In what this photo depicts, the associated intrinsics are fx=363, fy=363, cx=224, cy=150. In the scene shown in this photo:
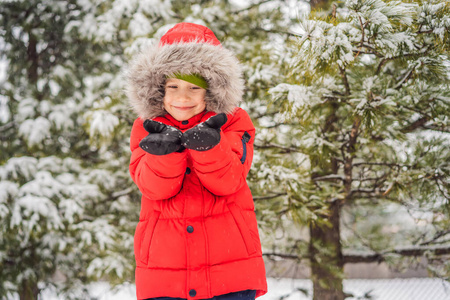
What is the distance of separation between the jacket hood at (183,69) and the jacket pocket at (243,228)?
41 centimetres

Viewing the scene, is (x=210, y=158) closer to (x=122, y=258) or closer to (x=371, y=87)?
(x=371, y=87)

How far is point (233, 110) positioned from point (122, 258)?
2.96 metres

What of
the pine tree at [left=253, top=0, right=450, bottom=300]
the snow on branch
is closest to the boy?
the pine tree at [left=253, top=0, right=450, bottom=300]

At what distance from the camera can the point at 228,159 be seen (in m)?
1.33

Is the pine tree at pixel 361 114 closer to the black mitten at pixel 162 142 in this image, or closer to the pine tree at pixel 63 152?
the black mitten at pixel 162 142

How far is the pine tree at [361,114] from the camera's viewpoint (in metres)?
1.71

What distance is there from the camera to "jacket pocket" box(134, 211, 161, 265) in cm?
145

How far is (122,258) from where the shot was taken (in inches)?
156

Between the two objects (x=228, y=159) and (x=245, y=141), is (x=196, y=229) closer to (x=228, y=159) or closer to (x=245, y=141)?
(x=228, y=159)

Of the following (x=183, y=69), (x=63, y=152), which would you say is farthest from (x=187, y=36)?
(x=63, y=152)

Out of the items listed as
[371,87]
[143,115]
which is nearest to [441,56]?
[371,87]

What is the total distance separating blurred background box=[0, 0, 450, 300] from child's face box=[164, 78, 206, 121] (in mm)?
606

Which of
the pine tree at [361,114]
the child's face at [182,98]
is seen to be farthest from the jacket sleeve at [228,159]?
the pine tree at [361,114]

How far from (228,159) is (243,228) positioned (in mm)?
320
